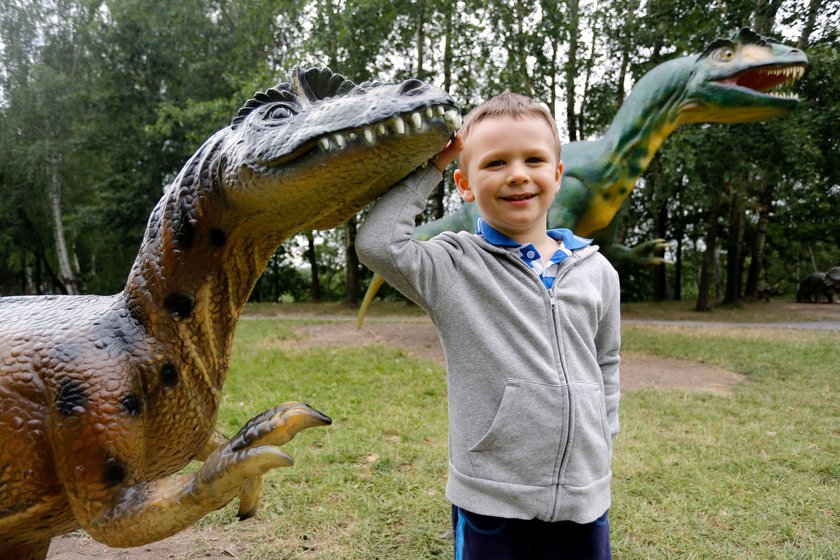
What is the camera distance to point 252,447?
3.37 feet

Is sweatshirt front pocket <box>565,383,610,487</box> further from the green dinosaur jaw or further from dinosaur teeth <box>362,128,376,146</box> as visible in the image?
the green dinosaur jaw

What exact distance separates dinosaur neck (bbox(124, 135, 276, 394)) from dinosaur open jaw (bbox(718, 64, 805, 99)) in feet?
17.0

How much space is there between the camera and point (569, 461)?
1330mm

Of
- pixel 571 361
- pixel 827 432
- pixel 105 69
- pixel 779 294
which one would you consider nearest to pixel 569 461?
pixel 571 361

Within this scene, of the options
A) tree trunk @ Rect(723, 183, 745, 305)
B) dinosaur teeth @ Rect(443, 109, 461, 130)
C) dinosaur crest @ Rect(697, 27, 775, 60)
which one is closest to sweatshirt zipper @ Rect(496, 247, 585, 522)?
dinosaur teeth @ Rect(443, 109, 461, 130)

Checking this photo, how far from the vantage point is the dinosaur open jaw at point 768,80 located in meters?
4.90

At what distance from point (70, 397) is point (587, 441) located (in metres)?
1.10

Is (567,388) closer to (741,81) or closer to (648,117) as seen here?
(648,117)

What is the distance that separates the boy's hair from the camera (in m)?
1.32

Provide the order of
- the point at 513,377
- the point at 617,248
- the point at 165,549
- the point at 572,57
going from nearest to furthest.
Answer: the point at 513,377 < the point at 165,549 < the point at 617,248 < the point at 572,57

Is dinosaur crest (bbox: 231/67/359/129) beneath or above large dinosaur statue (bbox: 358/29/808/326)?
beneath

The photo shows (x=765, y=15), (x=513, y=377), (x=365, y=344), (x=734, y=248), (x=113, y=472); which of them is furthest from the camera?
(x=734, y=248)

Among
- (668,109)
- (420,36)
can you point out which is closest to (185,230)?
(668,109)

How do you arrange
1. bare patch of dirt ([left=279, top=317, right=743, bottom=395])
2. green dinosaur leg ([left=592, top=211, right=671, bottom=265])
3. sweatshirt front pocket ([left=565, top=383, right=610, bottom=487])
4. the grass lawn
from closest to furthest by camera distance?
sweatshirt front pocket ([left=565, top=383, right=610, bottom=487])
the grass lawn
bare patch of dirt ([left=279, top=317, right=743, bottom=395])
green dinosaur leg ([left=592, top=211, right=671, bottom=265])
